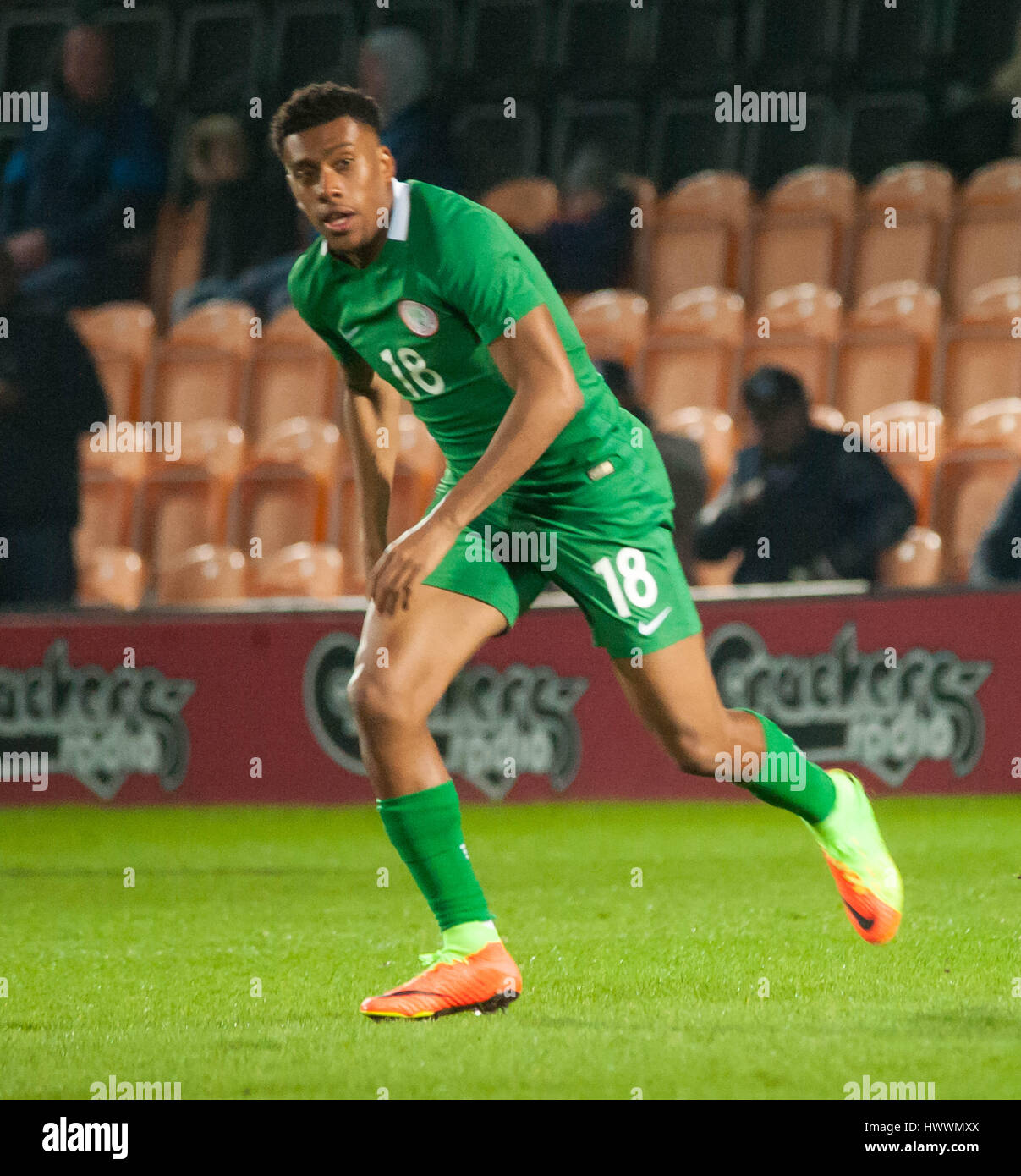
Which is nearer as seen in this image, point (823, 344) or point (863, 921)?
point (863, 921)

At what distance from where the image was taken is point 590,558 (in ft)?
12.5

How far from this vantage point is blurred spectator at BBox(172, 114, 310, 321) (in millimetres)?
10875

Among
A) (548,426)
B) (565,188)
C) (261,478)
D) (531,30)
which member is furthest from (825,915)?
(531,30)

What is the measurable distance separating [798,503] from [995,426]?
58.9 inches

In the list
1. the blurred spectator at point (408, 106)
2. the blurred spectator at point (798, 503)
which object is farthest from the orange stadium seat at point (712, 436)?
the blurred spectator at point (408, 106)

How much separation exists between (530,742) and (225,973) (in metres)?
3.67

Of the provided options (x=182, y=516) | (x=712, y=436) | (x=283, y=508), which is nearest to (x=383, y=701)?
(x=712, y=436)

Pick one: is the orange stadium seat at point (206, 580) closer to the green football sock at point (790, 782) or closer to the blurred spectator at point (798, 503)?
the blurred spectator at point (798, 503)

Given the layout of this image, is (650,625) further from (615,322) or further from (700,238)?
(700,238)

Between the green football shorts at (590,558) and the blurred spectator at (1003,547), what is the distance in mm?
4034

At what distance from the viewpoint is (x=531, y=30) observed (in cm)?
1162

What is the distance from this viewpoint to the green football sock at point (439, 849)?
12.2 feet

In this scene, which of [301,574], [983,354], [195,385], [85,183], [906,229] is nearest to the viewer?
[301,574]

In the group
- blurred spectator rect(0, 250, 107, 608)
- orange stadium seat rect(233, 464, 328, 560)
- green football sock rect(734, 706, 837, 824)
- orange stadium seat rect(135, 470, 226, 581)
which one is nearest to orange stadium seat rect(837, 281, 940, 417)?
orange stadium seat rect(233, 464, 328, 560)
